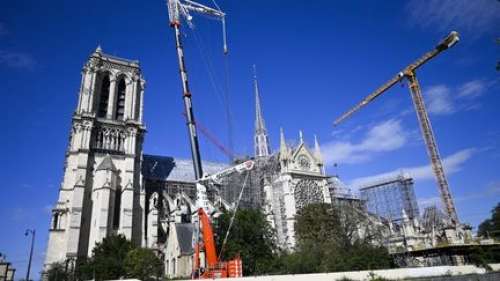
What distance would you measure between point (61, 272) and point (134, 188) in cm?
1343

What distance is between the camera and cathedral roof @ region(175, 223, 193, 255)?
33.4 metres

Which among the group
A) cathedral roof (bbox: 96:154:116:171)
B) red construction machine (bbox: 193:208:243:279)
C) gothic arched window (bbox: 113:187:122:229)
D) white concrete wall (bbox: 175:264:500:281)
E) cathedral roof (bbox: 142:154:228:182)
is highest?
cathedral roof (bbox: 142:154:228:182)

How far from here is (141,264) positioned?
29.5 metres

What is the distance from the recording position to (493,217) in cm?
5175

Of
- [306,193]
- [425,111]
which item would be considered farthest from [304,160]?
[425,111]

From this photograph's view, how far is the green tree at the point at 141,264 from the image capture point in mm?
29203

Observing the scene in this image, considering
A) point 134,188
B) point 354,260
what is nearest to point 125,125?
point 134,188

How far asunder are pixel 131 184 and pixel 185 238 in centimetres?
1243

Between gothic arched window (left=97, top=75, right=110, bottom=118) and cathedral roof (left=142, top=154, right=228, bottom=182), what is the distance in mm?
10252

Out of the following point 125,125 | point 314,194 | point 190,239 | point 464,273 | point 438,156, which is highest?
point 125,125

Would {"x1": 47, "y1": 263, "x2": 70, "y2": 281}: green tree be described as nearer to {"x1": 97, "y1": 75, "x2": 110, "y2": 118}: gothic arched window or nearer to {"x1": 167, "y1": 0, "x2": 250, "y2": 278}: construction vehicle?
{"x1": 167, "y1": 0, "x2": 250, "y2": 278}: construction vehicle

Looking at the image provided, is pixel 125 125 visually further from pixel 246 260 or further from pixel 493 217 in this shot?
pixel 493 217

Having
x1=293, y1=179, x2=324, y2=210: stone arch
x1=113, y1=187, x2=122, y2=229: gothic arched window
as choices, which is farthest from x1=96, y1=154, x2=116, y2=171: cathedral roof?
x1=293, y1=179, x2=324, y2=210: stone arch

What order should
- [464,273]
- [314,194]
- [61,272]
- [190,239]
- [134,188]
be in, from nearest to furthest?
[464,273] < [61,272] < [190,239] < [134,188] < [314,194]
